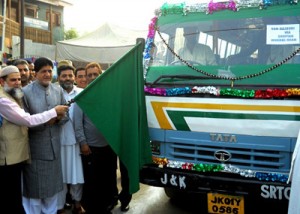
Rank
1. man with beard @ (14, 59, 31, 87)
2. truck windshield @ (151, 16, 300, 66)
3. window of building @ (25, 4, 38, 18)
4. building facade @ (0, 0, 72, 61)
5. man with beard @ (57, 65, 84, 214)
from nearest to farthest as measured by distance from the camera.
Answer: truck windshield @ (151, 16, 300, 66)
man with beard @ (57, 65, 84, 214)
man with beard @ (14, 59, 31, 87)
building facade @ (0, 0, 72, 61)
window of building @ (25, 4, 38, 18)

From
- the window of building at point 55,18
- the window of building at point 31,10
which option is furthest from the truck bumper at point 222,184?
the window of building at point 55,18

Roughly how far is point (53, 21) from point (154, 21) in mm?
20679

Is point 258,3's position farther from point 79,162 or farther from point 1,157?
point 1,157

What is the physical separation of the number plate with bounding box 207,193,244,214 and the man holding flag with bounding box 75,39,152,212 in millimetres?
763

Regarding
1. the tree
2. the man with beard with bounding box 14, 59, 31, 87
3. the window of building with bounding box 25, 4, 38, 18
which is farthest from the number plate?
the tree

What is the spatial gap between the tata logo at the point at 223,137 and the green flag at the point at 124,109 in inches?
27.6

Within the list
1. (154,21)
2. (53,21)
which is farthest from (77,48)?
(154,21)

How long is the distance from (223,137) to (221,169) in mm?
311

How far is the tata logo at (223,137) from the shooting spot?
3.47 metres

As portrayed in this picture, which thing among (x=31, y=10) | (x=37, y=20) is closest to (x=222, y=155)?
(x=37, y=20)

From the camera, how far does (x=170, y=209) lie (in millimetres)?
4656

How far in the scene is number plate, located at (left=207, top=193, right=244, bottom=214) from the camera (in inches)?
134

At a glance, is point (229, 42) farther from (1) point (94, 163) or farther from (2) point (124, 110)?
(1) point (94, 163)

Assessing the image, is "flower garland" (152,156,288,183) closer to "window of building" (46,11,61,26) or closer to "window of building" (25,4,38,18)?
"window of building" (25,4,38,18)
